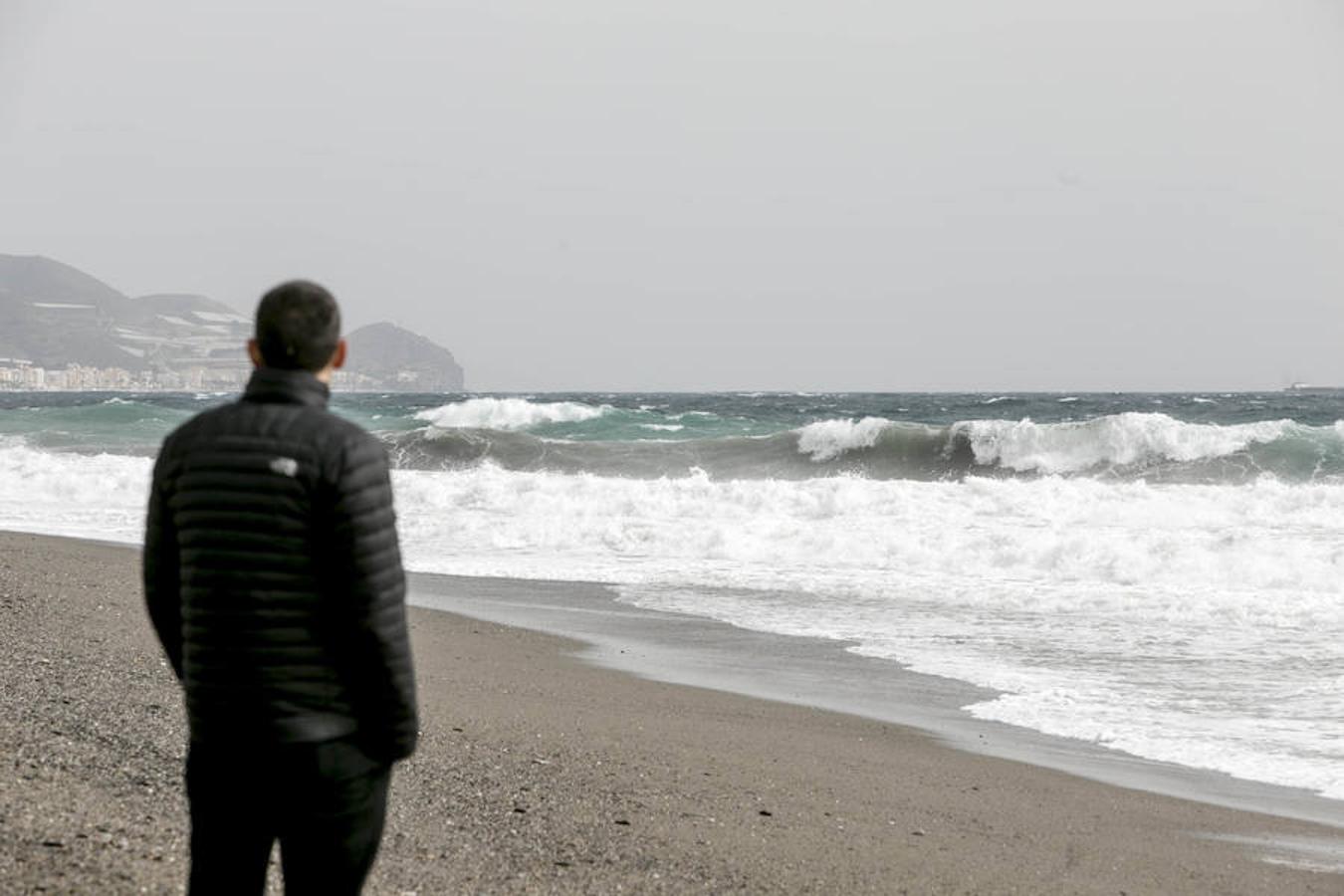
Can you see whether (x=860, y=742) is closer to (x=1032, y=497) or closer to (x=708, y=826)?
(x=708, y=826)

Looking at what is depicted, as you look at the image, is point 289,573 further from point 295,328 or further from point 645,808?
point 645,808

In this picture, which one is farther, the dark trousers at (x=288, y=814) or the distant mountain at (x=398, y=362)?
the distant mountain at (x=398, y=362)

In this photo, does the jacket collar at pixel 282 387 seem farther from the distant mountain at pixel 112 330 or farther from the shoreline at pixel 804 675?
the distant mountain at pixel 112 330

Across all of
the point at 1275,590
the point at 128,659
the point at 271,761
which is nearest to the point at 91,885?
the point at 271,761

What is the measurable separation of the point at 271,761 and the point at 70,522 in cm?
1944

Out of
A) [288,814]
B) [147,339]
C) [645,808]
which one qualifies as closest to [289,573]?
[288,814]

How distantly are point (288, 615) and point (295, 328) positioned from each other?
52cm

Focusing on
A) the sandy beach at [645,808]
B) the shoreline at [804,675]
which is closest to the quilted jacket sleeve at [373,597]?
the sandy beach at [645,808]

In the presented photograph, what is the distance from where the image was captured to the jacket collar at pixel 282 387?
2.53 m

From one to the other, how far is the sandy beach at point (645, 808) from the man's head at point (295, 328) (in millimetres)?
2190

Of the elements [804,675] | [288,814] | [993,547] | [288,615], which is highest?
[288,615]

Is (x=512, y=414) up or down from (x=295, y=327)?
down

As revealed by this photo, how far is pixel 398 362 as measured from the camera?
377ft

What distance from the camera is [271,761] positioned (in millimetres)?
2494
